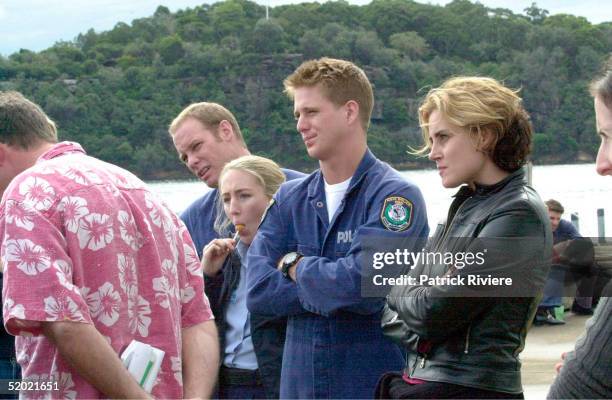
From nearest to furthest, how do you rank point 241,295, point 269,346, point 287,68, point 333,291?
point 333,291 < point 269,346 < point 241,295 < point 287,68

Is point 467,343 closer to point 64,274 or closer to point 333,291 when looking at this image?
point 333,291

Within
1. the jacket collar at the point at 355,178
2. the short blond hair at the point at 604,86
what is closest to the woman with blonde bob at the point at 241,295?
the jacket collar at the point at 355,178

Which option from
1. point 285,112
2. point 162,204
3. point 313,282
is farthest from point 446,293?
point 285,112

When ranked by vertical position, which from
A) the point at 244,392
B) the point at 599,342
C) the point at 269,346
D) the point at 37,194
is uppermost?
the point at 37,194

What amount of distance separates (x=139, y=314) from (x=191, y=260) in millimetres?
309

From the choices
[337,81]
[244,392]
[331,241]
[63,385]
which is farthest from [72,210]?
[244,392]

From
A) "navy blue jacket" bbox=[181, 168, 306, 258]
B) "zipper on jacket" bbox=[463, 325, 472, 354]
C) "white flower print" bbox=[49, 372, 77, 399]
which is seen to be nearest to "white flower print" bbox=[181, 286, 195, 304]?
"white flower print" bbox=[49, 372, 77, 399]

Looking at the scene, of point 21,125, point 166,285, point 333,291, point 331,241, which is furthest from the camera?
point 331,241

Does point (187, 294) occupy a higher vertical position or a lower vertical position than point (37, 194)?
lower

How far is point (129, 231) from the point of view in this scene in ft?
9.22

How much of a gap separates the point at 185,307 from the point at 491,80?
53.7 inches

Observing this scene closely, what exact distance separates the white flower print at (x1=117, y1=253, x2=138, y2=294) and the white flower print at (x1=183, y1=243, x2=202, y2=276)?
282mm

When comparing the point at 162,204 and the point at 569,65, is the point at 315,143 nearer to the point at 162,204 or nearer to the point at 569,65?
the point at 162,204

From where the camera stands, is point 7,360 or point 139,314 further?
point 7,360
